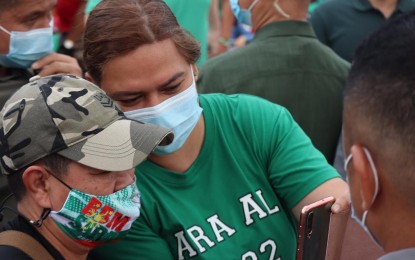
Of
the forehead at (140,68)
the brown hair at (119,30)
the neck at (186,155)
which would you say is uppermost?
the brown hair at (119,30)

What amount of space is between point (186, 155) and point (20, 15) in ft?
3.99

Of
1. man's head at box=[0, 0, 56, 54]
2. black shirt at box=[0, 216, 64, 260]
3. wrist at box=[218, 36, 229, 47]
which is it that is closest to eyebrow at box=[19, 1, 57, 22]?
man's head at box=[0, 0, 56, 54]

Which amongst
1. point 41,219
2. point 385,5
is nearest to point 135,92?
point 41,219

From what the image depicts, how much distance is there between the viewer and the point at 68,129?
215 cm

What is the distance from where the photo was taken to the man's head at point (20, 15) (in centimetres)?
321

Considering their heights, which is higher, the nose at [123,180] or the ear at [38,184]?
the ear at [38,184]

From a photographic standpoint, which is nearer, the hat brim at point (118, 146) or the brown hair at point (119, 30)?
the hat brim at point (118, 146)

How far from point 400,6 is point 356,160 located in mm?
3146

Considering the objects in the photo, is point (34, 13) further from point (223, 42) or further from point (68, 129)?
point (223, 42)

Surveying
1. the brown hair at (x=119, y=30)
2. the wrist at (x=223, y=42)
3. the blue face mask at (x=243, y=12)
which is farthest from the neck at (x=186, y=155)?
the wrist at (x=223, y=42)

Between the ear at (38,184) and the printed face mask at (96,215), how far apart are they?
0.14 ft

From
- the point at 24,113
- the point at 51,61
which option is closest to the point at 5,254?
the point at 24,113

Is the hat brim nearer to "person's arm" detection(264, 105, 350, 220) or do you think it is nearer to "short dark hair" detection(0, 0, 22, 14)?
"person's arm" detection(264, 105, 350, 220)

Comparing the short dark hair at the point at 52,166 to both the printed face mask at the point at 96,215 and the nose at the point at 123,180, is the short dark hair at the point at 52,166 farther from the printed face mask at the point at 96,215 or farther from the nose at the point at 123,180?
the nose at the point at 123,180
